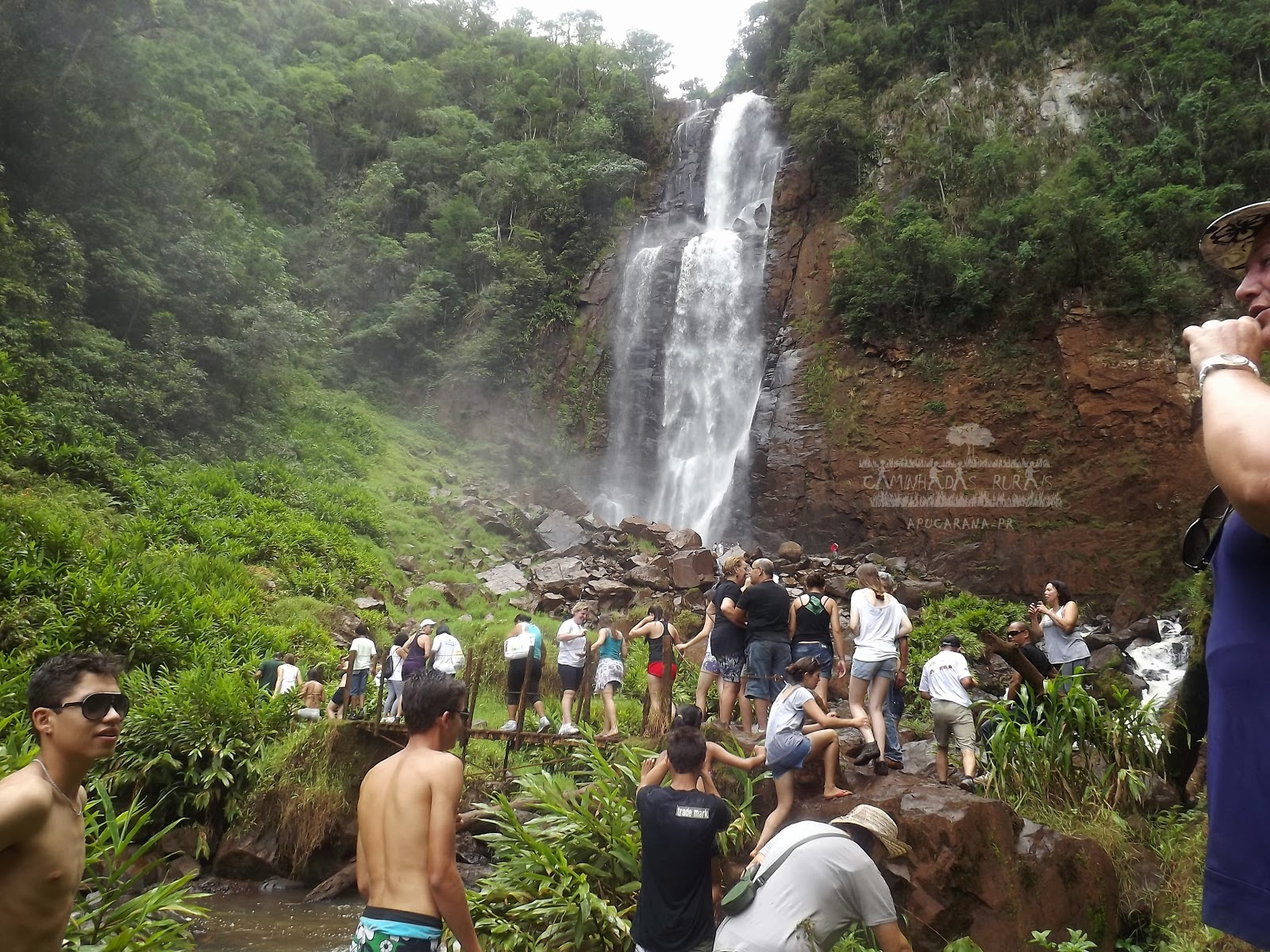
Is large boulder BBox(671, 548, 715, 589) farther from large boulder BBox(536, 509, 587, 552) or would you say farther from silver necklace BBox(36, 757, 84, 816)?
silver necklace BBox(36, 757, 84, 816)

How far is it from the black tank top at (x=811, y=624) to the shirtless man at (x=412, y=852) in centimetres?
490

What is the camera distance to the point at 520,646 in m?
9.64

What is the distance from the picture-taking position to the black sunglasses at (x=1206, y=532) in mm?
1354

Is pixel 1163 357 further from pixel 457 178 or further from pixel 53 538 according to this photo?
pixel 457 178

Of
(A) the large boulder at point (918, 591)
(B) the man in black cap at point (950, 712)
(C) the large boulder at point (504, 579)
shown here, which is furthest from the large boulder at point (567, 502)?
(B) the man in black cap at point (950, 712)

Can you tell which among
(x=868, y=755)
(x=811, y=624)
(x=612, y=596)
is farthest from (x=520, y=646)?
(x=612, y=596)

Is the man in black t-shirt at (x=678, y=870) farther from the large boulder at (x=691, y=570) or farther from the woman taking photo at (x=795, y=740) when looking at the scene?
the large boulder at (x=691, y=570)

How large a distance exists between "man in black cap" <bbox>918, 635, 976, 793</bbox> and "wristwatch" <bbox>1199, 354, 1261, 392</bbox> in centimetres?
584

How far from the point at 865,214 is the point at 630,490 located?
10257mm

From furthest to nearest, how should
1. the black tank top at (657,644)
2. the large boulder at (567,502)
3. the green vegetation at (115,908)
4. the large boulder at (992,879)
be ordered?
the large boulder at (567,502) < the black tank top at (657,644) < the large boulder at (992,879) < the green vegetation at (115,908)

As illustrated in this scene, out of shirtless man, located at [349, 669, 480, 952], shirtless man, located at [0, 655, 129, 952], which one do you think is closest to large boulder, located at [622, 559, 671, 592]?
shirtless man, located at [349, 669, 480, 952]

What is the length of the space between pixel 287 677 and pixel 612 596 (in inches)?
293

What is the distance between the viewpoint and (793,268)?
23422mm

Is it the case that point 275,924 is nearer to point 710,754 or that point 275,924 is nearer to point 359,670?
point 359,670
